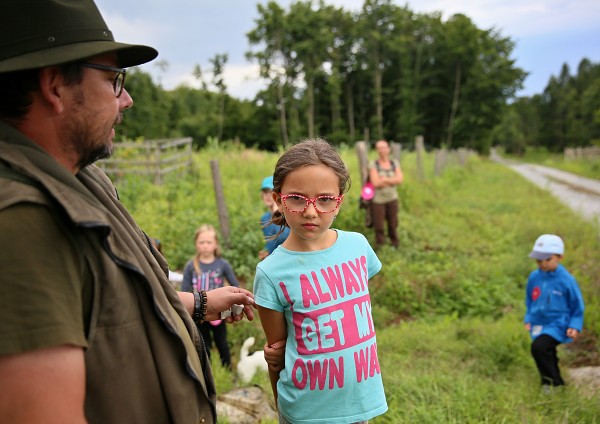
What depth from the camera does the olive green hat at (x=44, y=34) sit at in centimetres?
105

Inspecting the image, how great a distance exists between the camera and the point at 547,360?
380cm

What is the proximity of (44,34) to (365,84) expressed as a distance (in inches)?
1930

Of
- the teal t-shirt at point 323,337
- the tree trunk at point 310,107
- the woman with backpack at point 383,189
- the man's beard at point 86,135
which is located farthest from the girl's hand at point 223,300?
the tree trunk at point 310,107

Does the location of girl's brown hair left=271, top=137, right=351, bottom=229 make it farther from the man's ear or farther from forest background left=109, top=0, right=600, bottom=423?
the man's ear

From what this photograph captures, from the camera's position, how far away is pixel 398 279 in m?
6.41

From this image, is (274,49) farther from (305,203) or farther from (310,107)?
(305,203)

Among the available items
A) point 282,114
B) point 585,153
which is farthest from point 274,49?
point 585,153

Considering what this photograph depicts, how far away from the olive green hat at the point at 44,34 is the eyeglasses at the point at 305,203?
36.9 inches

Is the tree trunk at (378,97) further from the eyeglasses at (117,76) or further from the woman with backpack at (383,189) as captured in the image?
the eyeglasses at (117,76)

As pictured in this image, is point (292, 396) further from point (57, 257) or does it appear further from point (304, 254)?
point (57, 257)

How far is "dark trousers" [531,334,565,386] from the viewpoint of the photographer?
3.78 m

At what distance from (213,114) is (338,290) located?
142ft

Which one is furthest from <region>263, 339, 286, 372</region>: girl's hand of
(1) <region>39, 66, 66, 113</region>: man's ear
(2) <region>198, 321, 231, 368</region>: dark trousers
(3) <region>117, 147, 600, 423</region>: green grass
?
(2) <region>198, 321, 231, 368</region>: dark trousers

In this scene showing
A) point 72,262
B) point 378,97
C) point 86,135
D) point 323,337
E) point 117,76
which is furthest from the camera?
point 378,97
